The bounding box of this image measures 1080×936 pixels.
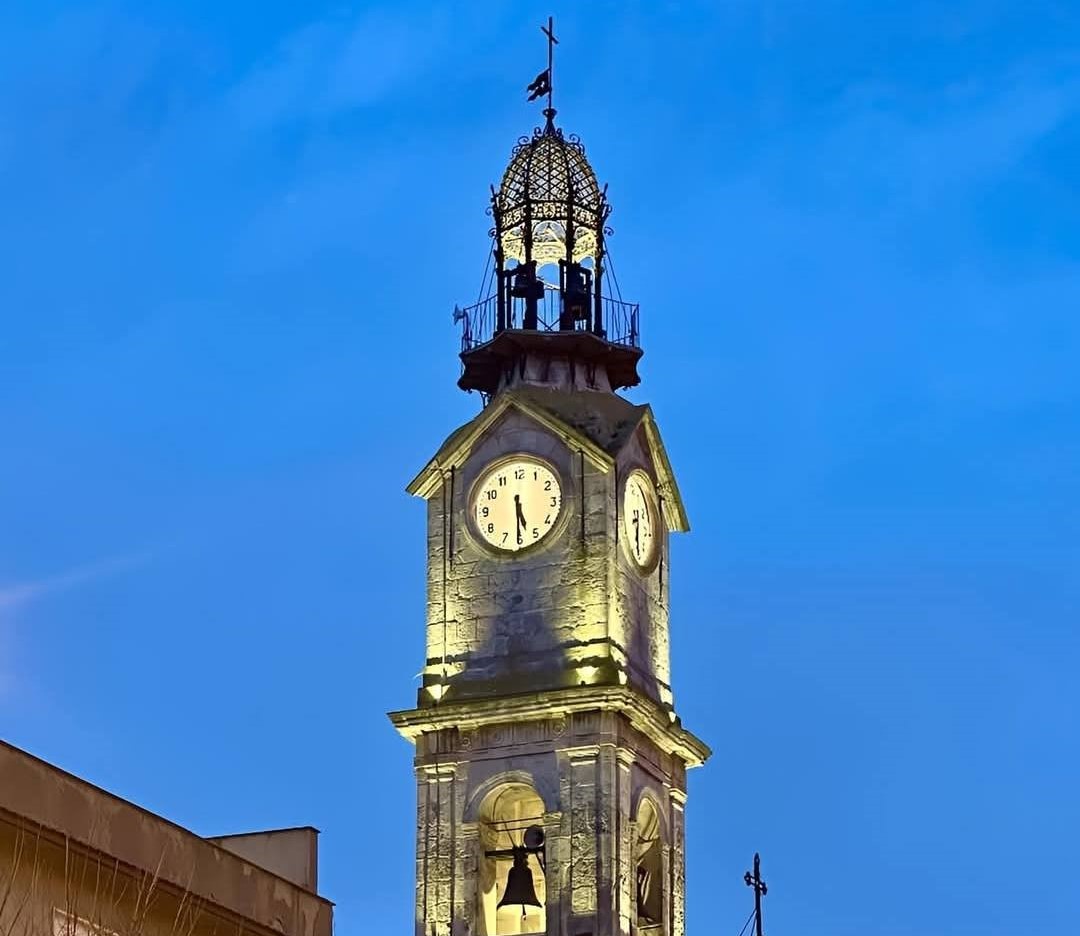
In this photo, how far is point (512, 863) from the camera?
245ft

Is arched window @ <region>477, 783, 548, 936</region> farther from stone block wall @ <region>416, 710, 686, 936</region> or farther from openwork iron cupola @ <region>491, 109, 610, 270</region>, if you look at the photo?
openwork iron cupola @ <region>491, 109, 610, 270</region>

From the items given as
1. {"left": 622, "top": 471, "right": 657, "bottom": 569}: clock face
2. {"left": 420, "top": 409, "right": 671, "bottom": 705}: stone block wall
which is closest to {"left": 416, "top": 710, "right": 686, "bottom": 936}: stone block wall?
{"left": 420, "top": 409, "right": 671, "bottom": 705}: stone block wall

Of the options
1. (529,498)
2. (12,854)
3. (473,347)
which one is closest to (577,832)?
(529,498)

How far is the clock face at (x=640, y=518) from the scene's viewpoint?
255 feet

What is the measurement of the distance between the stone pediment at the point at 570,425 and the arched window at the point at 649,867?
25.6ft

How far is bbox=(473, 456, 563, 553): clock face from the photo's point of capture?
253 feet

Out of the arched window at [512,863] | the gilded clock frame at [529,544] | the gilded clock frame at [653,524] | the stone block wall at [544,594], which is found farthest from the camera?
the gilded clock frame at [653,524]

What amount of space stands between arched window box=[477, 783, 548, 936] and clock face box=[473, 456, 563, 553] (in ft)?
18.9

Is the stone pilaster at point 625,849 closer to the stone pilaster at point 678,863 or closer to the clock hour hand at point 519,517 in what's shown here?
the stone pilaster at point 678,863

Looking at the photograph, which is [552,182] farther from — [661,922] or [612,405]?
[661,922]

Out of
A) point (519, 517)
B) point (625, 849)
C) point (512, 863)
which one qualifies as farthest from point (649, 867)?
point (519, 517)

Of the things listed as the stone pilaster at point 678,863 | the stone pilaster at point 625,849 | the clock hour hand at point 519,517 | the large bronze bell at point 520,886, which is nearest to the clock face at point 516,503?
the clock hour hand at point 519,517

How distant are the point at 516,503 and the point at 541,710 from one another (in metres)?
5.50

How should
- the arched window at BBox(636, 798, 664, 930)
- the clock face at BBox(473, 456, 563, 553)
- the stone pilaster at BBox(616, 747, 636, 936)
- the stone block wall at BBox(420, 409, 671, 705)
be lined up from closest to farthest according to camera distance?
1. the stone pilaster at BBox(616, 747, 636, 936)
2. the arched window at BBox(636, 798, 664, 930)
3. the stone block wall at BBox(420, 409, 671, 705)
4. the clock face at BBox(473, 456, 563, 553)
